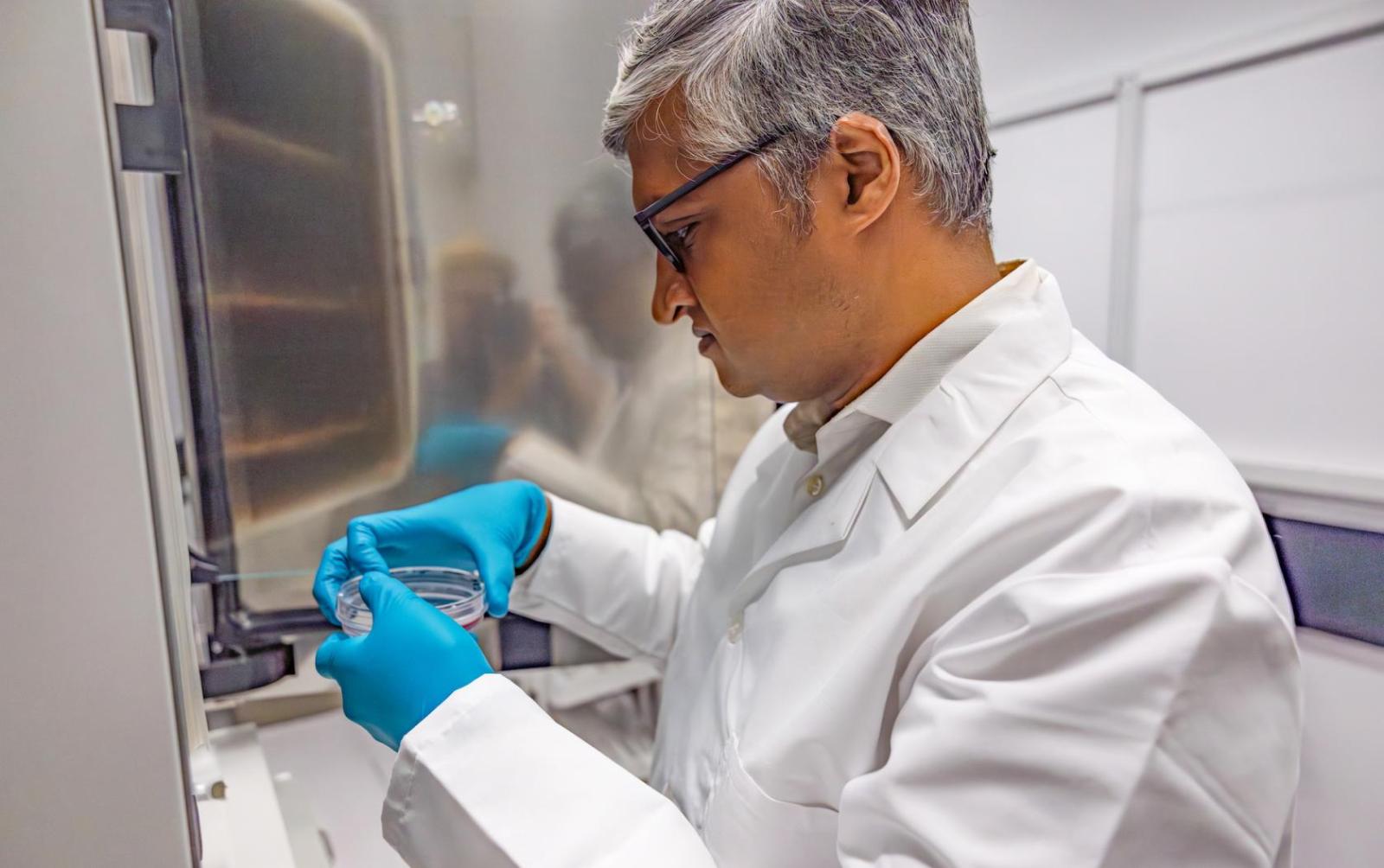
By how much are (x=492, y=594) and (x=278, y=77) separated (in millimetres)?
597

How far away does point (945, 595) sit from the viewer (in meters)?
0.65

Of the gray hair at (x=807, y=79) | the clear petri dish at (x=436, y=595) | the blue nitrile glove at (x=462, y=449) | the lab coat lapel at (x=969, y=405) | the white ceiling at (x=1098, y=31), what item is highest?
the white ceiling at (x=1098, y=31)

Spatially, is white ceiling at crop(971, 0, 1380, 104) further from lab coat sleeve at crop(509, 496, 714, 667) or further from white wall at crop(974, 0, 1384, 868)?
lab coat sleeve at crop(509, 496, 714, 667)

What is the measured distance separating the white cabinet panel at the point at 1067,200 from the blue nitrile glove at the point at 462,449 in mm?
1066

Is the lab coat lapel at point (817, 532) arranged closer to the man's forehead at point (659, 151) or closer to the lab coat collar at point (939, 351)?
the lab coat collar at point (939, 351)

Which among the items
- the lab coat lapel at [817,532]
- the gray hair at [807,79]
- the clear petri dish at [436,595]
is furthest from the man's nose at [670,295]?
the clear petri dish at [436,595]

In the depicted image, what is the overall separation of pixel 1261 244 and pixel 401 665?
1282 millimetres

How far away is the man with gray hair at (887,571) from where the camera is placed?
548mm

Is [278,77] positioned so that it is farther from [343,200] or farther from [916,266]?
[916,266]

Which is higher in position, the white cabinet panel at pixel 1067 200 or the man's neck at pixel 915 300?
the white cabinet panel at pixel 1067 200

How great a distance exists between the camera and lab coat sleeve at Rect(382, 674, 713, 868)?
1.99ft

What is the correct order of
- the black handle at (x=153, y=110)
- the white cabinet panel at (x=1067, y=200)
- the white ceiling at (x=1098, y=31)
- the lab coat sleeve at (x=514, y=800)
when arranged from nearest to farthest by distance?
the black handle at (x=153, y=110) < the lab coat sleeve at (x=514, y=800) < the white ceiling at (x=1098, y=31) < the white cabinet panel at (x=1067, y=200)

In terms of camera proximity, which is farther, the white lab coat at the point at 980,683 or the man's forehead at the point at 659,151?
the man's forehead at the point at 659,151

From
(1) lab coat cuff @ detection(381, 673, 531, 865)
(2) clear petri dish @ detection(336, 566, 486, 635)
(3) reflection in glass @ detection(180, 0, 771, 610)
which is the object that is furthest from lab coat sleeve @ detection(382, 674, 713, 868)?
(3) reflection in glass @ detection(180, 0, 771, 610)
